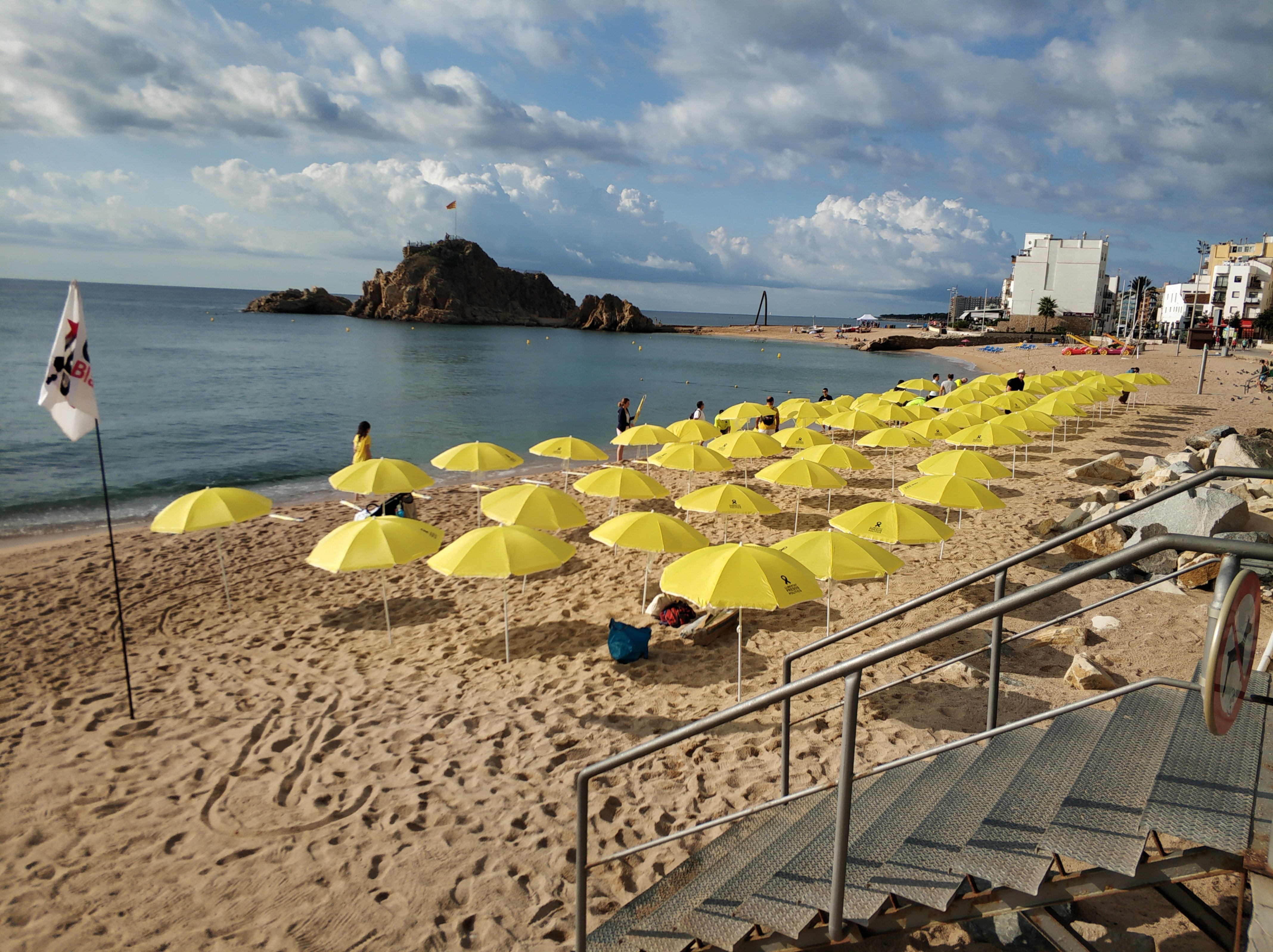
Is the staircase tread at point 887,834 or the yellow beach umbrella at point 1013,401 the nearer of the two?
the staircase tread at point 887,834

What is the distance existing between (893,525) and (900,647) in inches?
287

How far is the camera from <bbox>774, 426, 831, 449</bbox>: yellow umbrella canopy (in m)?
16.5

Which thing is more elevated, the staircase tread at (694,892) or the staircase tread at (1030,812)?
the staircase tread at (1030,812)

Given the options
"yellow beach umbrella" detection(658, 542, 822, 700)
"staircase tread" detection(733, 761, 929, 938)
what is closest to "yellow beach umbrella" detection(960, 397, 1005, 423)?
"yellow beach umbrella" detection(658, 542, 822, 700)

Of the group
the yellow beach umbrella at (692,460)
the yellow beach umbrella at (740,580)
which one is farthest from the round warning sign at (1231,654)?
the yellow beach umbrella at (692,460)

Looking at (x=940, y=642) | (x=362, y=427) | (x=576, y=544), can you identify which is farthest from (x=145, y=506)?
(x=940, y=642)

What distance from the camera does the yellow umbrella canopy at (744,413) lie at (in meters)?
20.4

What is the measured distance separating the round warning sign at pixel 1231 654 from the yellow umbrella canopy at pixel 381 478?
10942mm

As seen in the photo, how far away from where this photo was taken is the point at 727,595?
6.62 m

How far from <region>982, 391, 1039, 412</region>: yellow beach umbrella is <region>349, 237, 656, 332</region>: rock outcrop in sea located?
112 metres

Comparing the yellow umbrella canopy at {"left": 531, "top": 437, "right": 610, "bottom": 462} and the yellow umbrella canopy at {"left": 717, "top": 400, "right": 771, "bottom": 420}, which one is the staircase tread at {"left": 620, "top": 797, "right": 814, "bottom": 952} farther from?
the yellow umbrella canopy at {"left": 717, "top": 400, "right": 771, "bottom": 420}

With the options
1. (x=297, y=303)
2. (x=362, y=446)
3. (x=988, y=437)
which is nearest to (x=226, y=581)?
(x=362, y=446)

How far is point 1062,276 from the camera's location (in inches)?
3871

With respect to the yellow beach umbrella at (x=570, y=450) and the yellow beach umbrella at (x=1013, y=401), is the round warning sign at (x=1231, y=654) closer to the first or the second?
the yellow beach umbrella at (x=570, y=450)
